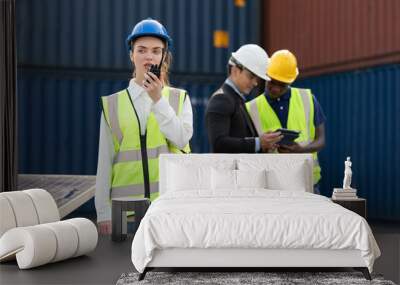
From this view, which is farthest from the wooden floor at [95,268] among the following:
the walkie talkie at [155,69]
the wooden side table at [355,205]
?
the walkie talkie at [155,69]

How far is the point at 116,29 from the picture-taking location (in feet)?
30.5

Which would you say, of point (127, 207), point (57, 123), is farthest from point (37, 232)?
point (57, 123)

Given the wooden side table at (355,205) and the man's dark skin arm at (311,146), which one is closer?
the wooden side table at (355,205)

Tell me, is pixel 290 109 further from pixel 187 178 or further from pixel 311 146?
pixel 187 178

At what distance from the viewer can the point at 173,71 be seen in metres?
9.44

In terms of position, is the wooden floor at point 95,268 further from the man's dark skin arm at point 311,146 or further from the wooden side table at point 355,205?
the man's dark skin arm at point 311,146

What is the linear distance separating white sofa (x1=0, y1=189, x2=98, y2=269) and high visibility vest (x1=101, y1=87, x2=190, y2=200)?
0.60 m

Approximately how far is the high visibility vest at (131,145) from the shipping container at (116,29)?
478cm

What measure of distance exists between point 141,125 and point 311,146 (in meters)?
1.86

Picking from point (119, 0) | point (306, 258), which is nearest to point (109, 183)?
point (306, 258)

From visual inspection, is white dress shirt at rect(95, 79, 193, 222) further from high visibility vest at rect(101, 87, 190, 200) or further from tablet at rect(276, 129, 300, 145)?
tablet at rect(276, 129, 300, 145)

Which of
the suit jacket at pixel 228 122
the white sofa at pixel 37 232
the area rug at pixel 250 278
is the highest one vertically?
the suit jacket at pixel 228 122

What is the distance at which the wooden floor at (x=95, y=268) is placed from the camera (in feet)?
13.9

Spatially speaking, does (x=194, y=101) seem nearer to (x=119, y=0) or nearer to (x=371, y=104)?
(x=119, y=0)
